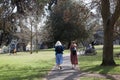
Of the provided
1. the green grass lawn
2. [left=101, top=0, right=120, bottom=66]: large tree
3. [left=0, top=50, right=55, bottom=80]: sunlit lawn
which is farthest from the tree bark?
[left=0, top=50, right=55, bottom=80]: sunlit lawn

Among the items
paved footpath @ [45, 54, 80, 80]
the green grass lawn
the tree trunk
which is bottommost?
paved footpath @ [45, 54, 80, 80]

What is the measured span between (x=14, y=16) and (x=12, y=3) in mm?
2177

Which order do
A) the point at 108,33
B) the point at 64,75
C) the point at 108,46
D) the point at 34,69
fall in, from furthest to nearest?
the point at 108,46 → the point at 108,33 → the point at 34,69 → the point at 64,75

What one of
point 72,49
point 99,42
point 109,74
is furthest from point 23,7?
point 99,42

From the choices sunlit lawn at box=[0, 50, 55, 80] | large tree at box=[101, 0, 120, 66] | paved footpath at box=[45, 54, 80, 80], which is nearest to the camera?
paved footpath at box=[45, 54, 80, 80]

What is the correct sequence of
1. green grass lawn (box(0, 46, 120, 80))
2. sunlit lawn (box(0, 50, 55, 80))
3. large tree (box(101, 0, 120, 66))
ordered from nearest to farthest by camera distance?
sunlit lawn (box(0, 50, 55, 80)) → green grass lawn (box(0, 46, 120, 80)) → large tree (box(101, 0, 120, 66))

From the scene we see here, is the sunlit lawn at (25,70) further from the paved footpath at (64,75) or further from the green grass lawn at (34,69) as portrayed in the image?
the paved footpath at (64,75)

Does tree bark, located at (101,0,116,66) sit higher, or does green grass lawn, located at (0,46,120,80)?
tree bark, located at (101,0,116,66)

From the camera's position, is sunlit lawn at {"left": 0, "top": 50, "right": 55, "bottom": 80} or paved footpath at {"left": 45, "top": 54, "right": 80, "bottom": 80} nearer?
paved footpath at {"left": 45, "top": 54, "right": 80, "bottom": 80}

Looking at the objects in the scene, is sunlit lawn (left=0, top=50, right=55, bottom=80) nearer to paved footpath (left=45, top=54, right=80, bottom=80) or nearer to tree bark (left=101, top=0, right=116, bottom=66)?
paved footpath (left=45, top=54, right=80, bottom=80)

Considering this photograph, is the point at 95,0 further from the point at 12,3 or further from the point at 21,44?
the point at 21,44

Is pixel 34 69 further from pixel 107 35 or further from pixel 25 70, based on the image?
pixel 107 35

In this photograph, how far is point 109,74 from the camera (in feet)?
65.2

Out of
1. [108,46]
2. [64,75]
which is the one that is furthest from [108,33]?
[64,75]
